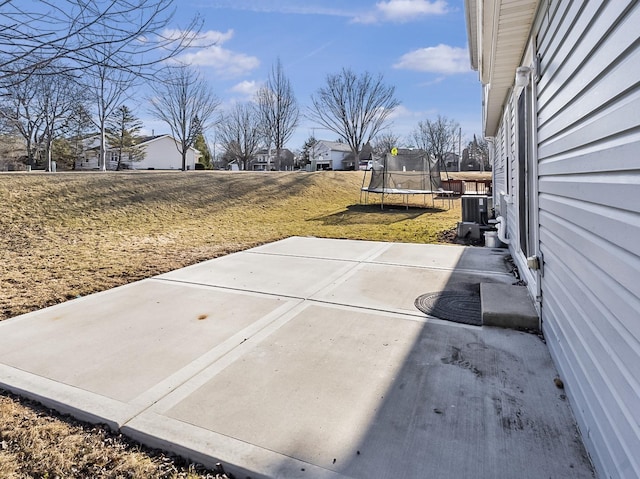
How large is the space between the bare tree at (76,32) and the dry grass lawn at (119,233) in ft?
6.55

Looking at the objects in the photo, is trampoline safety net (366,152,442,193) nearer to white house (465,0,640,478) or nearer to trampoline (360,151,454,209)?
trampoline (360,151,454,209)

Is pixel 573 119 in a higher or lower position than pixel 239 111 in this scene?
lower

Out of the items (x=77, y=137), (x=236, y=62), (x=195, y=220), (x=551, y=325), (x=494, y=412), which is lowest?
(x=494, y=412)

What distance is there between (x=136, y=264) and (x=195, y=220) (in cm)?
508

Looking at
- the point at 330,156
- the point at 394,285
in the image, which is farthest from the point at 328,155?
the point at 394,285

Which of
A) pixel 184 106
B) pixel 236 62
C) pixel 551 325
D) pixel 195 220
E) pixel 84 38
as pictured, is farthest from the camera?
pixel 184 106

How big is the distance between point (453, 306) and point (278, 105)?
93.6 feet

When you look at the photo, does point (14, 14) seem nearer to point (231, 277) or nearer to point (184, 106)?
point (231, 277)

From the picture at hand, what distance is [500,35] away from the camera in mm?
3566

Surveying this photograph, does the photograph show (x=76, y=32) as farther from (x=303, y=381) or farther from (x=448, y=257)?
(x=448, y=257)

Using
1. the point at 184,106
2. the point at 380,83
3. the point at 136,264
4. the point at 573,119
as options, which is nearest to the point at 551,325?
the point at 573,119

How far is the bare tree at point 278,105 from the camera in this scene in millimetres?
29266

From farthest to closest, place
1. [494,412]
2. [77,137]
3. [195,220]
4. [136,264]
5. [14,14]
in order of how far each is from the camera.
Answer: [77,137] → [195,220] → [136,264] → [14,14] → [494,412]

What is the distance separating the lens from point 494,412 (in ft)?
6.38
